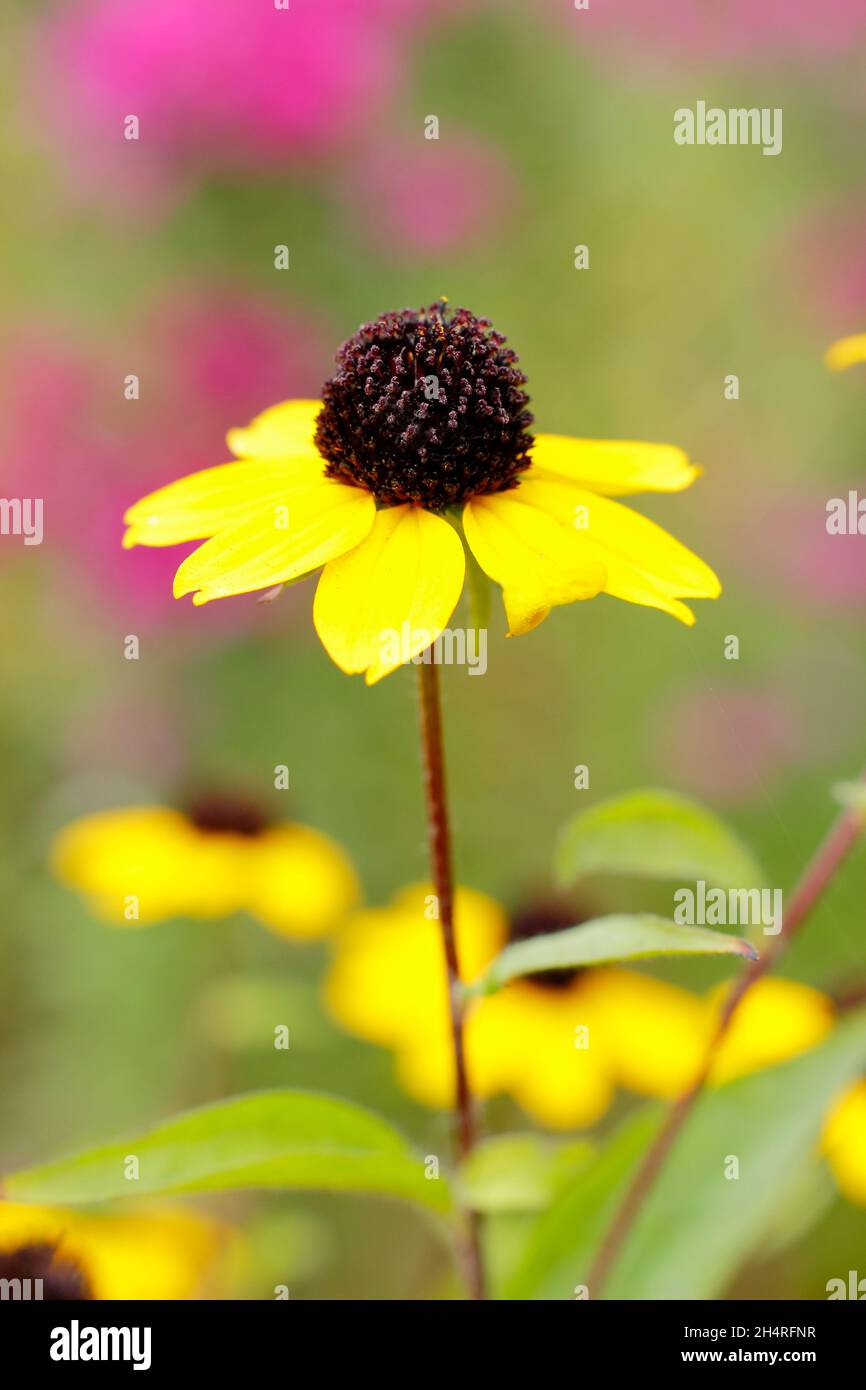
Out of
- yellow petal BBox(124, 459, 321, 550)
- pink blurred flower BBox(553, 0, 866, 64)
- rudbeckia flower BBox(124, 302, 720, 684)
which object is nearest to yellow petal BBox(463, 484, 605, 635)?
rudbeckia flower BBox(124, 302, 720, 684)

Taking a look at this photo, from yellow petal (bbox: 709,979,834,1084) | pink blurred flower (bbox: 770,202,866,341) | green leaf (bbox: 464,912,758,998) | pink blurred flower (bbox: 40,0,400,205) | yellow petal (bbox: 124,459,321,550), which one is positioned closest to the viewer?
green leaf (bbox: 464,912,758,998)

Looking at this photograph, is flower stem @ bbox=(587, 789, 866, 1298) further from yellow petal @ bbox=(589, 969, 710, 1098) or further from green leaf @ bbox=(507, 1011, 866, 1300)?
yellow petal @ bbox=(589, 969, 710, 1098)

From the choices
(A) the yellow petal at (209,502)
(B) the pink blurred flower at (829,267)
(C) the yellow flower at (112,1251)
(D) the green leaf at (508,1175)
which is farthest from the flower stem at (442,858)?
(B) the pink blurred flower at (829,267)

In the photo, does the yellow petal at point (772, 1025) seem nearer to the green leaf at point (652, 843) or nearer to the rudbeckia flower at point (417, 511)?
the green leaf at point (652, 843)

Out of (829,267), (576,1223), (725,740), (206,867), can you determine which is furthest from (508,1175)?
(829,267)

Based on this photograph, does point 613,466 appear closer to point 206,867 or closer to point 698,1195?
point 698,1195
